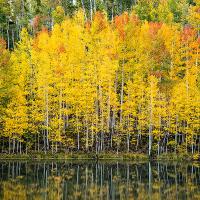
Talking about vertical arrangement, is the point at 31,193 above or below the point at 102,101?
below

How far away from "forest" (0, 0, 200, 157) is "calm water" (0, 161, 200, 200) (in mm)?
4110

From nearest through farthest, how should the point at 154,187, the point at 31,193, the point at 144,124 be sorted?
the point at 31,193
the point at 154,187
the point at 144,124

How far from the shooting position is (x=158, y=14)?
64688 mm

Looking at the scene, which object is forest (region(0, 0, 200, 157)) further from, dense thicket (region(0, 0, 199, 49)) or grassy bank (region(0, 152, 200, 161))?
dense thicket (region(0, 0, 199, 49))

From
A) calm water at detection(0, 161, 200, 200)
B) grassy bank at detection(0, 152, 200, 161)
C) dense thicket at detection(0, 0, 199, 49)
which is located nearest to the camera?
calm water at detection(0, 161, 200, 200)

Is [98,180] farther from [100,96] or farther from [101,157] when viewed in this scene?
[100,96]

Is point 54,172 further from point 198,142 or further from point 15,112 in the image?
point 198,142

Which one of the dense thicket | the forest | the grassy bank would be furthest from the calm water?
the dense thicket

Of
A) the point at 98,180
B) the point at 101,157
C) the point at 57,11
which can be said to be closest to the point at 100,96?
the point at 101,157

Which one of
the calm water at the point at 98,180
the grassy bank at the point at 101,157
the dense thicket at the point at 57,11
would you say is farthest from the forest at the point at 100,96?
the dense thicket at the point at 57,11

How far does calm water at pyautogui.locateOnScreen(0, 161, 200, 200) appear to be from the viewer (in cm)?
2006

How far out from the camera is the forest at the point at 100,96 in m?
37.7

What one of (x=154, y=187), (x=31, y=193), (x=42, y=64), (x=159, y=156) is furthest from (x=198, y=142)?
(x=31, y=193)

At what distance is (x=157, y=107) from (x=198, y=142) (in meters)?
5.55
